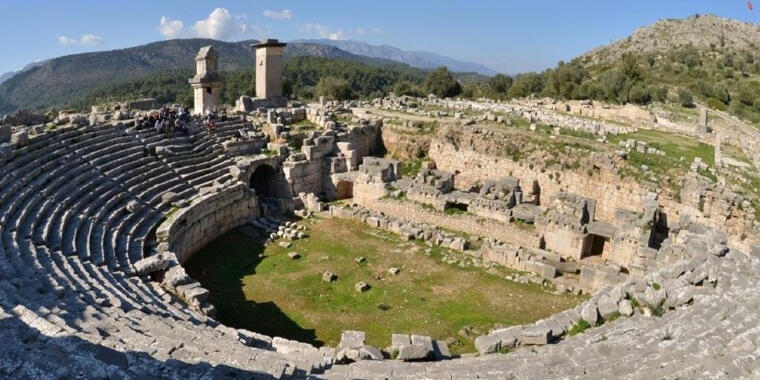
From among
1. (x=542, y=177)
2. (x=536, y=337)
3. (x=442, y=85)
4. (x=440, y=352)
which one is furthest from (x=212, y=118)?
(x=442, y=85)

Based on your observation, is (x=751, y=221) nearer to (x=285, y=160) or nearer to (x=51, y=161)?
(x=285, y=160)

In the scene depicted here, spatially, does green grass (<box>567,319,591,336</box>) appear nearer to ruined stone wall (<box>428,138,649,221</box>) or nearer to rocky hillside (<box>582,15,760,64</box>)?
ruined stone wall (<box>428,138,649,221</box>)

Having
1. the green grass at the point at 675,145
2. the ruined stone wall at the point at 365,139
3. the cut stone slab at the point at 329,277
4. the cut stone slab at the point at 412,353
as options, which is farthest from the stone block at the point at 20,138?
the green grass at the point at 675,145

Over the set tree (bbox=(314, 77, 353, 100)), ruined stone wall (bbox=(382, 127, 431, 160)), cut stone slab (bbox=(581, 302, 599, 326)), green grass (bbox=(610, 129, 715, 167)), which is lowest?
cut stone slab (bbox=(581, 302, 599, 326))

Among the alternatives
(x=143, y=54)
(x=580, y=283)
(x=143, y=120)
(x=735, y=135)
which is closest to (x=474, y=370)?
(x=580, y=283)

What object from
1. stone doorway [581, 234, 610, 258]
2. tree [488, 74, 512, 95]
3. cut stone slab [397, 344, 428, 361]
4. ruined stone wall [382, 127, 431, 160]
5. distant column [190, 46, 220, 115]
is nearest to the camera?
cut stone slab [397, 344, 428, 361]

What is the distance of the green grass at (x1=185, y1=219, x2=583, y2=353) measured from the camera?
49.5ft

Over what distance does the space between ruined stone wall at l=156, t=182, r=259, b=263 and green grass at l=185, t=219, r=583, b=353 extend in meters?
0.52

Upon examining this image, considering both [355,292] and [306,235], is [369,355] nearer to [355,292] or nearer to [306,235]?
[355,292]

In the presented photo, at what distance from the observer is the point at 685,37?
90.2 m

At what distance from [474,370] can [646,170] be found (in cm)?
1610

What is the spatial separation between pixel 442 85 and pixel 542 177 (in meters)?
30.0

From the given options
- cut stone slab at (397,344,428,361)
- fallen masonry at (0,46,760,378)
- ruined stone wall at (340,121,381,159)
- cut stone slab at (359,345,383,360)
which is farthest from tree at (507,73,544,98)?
cut stone slab at (359,345,383,360)

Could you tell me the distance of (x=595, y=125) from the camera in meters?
31.2
